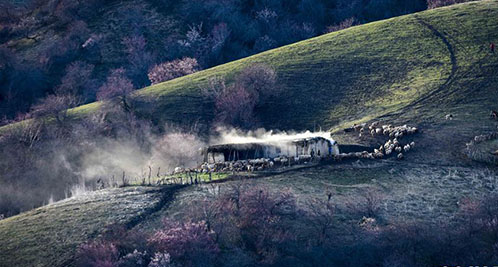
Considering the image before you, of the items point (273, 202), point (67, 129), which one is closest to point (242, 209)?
point (273, 202)

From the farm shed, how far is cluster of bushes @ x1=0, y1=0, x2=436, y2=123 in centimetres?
4849

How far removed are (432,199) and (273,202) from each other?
39.2 ft

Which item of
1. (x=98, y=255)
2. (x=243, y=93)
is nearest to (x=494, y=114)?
(x=243, y=93)

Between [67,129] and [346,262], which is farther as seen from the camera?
[67,129]

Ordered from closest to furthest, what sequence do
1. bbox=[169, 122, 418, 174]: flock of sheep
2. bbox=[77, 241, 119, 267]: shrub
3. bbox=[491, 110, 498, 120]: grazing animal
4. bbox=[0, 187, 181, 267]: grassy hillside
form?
bbox=[77, 241, 119, 267]: shrub, bbox=[0, 187, 181, 267]: grassy hillside, bbox=[169, 122, 418, 174]: flock of sheep, bbox=[491, 110, 498, 120]: grazing animal

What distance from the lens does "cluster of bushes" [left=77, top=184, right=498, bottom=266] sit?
40.1m

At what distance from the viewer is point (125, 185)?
169ft

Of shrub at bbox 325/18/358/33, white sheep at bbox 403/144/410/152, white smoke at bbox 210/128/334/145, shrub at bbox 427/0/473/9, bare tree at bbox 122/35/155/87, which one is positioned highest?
shrub at bbox 427/0/473/9

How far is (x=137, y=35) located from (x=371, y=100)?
62.1 metres

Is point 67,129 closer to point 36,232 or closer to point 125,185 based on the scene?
point 125,185

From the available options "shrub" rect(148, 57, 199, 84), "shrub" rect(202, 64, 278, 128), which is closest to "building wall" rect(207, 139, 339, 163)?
Answer: "shrub" rect(202, 64, 278, 128)

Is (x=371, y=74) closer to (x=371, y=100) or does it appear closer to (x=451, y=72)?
(x=371, y=100)

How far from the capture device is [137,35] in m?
121

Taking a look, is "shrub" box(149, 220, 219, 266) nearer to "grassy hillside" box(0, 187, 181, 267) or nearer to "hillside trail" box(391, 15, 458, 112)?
"grassy hillside" box(0, 187, 181, 267)
